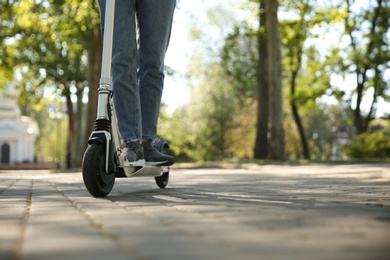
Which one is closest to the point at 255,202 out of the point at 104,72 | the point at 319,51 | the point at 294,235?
the point at 294,235

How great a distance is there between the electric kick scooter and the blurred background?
36.3ft

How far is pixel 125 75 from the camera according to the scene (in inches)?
164

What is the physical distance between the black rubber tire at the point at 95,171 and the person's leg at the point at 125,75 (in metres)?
0.37

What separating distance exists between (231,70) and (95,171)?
27.4 m

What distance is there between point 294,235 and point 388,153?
75.8 feet

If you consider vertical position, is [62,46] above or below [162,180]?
above

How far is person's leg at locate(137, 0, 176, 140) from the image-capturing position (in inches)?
173

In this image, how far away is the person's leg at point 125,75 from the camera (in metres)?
4.17

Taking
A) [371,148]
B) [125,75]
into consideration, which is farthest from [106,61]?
[371,148]

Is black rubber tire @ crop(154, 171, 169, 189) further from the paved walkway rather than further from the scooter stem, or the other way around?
the paved walkway

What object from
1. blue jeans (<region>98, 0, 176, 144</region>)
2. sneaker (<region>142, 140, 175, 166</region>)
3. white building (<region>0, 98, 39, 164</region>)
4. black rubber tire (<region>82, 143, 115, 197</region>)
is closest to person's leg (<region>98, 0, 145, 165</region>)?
blue jeans (<region>98, 0, 176, 144</region>)

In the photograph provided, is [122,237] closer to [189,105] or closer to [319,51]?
[319,51]

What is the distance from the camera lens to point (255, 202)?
322 centimetres

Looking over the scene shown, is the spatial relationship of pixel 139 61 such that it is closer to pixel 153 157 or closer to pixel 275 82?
pixel 153 157
